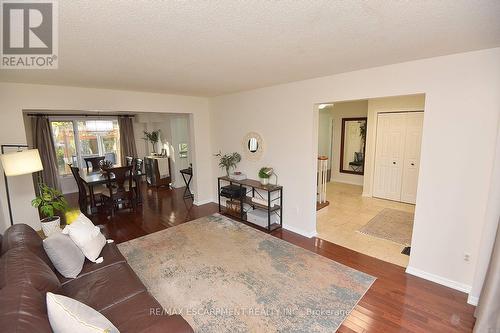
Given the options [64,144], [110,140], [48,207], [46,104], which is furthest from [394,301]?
[64,144]

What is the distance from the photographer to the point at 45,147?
602 cm

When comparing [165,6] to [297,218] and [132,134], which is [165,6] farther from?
[132,134]

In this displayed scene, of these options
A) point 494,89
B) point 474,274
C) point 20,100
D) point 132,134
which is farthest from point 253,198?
point 132,134

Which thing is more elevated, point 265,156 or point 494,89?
point 494,89

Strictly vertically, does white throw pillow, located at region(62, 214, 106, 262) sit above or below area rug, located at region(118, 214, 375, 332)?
above

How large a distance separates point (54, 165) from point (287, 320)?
6.93 meters

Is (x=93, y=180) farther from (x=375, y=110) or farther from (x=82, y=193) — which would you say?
(x=375, y=110)

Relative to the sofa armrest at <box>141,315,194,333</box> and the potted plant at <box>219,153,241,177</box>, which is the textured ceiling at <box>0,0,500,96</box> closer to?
the sofa armrest at <box>141,315,194,333</box>

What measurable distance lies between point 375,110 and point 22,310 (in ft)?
21.0

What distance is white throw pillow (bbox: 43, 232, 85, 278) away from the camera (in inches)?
82.6

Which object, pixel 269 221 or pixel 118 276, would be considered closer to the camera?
pixel 118 276

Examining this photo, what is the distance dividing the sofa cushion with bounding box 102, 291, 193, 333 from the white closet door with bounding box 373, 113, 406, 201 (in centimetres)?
559

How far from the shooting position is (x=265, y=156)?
14.4 feet

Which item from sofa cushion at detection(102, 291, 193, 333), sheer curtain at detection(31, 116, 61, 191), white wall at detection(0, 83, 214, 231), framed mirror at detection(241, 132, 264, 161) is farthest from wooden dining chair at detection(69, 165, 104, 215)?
sofa cushion at detection(102, 291, 193, 333)
